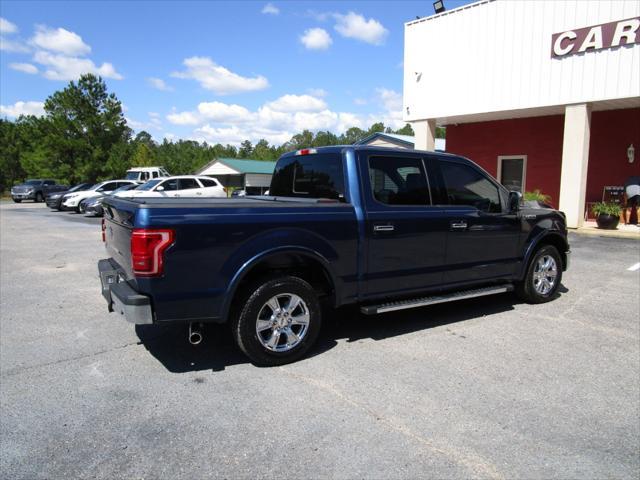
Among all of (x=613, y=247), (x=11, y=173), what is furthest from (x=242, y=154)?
(x=613, y=247)

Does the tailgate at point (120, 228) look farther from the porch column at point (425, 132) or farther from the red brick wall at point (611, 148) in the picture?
the red brick wall at point (611, 148)

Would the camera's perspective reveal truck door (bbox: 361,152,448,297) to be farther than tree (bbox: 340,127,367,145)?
No

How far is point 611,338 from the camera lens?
486 cm

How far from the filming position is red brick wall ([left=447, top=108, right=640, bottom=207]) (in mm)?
15195

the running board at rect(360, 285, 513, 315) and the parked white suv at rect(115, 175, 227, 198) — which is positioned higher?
the parked white suv at rect(115, 175, 227, 198)

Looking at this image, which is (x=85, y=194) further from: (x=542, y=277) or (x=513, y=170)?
(x=542, y=277)

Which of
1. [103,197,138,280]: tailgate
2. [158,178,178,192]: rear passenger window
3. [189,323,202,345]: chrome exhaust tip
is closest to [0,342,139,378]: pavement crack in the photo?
[103,197,138,280]: tailgate

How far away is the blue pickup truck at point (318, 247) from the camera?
11.8 ft

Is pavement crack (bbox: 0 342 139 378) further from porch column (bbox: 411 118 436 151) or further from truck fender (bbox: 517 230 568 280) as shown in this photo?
porch column (bbox: 411 118 436 151)

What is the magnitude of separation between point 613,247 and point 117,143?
4530 cm

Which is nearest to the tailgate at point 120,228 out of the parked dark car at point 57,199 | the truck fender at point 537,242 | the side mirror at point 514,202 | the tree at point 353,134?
the side mirror at point 514,202

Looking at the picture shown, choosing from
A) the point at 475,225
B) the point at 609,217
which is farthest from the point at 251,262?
the point at 609,217

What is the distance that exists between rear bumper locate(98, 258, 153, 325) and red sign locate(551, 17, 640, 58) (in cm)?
1401

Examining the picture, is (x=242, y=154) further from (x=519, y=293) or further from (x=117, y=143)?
(x=519, y=293)
